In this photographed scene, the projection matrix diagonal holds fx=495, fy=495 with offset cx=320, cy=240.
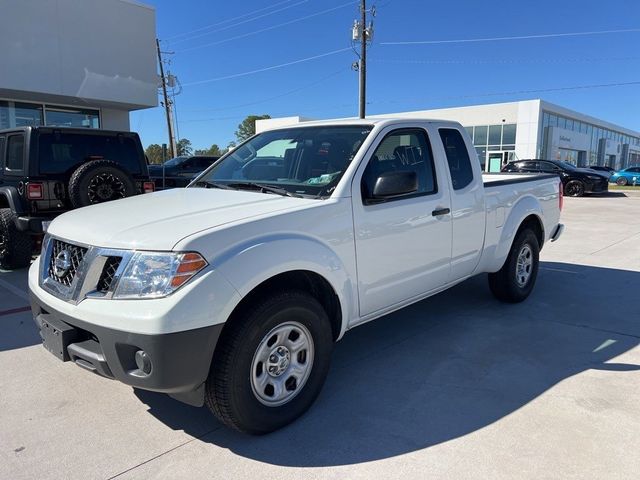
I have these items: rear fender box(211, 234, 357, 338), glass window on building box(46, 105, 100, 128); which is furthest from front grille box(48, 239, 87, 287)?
glass window on building box(46, 105, 100, 128)

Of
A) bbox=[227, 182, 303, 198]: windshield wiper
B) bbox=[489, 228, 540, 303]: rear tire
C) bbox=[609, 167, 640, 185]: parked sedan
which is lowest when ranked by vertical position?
bbox=[609, 167, 640, 185]: parked sedan

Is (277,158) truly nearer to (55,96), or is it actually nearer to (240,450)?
(240,450)

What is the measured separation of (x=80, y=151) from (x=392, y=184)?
520cm

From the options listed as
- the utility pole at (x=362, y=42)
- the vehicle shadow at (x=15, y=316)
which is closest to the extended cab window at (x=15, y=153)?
the vehicle shadow at (x=15, y=316)

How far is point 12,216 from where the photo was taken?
6.39 m

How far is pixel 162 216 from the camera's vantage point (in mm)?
2891

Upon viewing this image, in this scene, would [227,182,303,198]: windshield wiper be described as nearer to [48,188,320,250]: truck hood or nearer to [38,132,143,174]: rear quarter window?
[48,188,320,250]: truck hood

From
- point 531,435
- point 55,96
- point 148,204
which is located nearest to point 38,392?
point 148,204

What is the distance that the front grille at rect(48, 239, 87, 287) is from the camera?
2830 mm

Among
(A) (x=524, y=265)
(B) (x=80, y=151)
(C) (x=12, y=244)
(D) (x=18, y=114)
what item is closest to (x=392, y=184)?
(A) (x=524, y=265)

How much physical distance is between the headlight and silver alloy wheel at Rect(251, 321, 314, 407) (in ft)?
1.98

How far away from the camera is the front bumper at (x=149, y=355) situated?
2.39m

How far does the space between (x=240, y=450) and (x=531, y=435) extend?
5.51 ft

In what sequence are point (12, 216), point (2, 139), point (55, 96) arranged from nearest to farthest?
point (12, 216) < point (2, 139) < point (55, 96)
